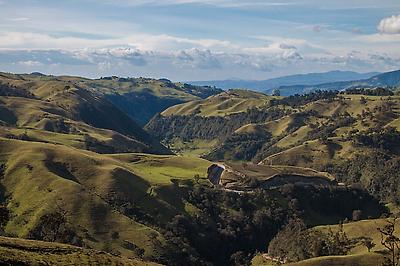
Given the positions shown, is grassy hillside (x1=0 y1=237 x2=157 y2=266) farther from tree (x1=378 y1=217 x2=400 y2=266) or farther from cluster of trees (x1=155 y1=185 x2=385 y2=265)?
cluster of trees (x1=155 y1=185 x2=385 y2=265)

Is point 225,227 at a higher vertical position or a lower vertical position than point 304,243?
lower

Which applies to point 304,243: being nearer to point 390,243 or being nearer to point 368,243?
point 368,243

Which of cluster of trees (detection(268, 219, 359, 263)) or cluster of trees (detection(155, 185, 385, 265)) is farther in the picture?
cluster of trees (detection(155, 185, 385, 265))

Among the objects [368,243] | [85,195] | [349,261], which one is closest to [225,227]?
[85,195]

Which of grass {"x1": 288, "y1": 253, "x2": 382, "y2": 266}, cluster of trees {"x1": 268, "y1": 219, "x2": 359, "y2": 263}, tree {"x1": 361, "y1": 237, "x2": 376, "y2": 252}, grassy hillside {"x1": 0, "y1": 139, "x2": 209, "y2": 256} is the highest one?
grassy hillside {"x1": 0, "y1": 139, "x2": 209, "y2": 256}

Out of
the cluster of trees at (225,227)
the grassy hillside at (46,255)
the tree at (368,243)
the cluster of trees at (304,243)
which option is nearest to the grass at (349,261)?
the tree at (368,243)

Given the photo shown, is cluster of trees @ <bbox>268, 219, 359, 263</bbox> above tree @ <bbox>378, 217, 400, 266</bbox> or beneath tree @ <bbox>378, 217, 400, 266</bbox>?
beneath

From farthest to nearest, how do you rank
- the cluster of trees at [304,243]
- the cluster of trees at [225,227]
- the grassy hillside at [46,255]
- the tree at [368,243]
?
the cluster of trees at [225,227] < the cluster of trees at [304,243] < the tree at [368,243] < the grassy hillside at [46,255]

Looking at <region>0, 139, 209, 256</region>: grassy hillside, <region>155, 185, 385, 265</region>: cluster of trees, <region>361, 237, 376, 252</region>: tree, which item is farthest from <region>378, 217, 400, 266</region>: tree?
<region>0, 139, 209, 256</region>: grassy hillside

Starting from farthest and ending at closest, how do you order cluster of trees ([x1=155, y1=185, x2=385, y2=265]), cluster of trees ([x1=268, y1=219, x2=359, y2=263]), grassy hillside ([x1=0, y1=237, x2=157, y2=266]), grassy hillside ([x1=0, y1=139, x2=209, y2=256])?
cluster of trees ([x1=155, y1=185, x2=385, y2=265]) < cluster of trees ([x1=268, y1=219, x2=359, y2=263]) < grassy hillside ([x1=0, y1=139, x2=209, y2=256]) < grassy hillside ([x1=0, y1=237, x2=157, y2=266])

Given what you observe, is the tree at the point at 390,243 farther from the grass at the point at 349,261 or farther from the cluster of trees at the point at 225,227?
the cluster of trees at the point at 225,227

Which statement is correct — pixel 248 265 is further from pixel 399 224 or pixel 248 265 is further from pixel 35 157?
pixel 35 157
